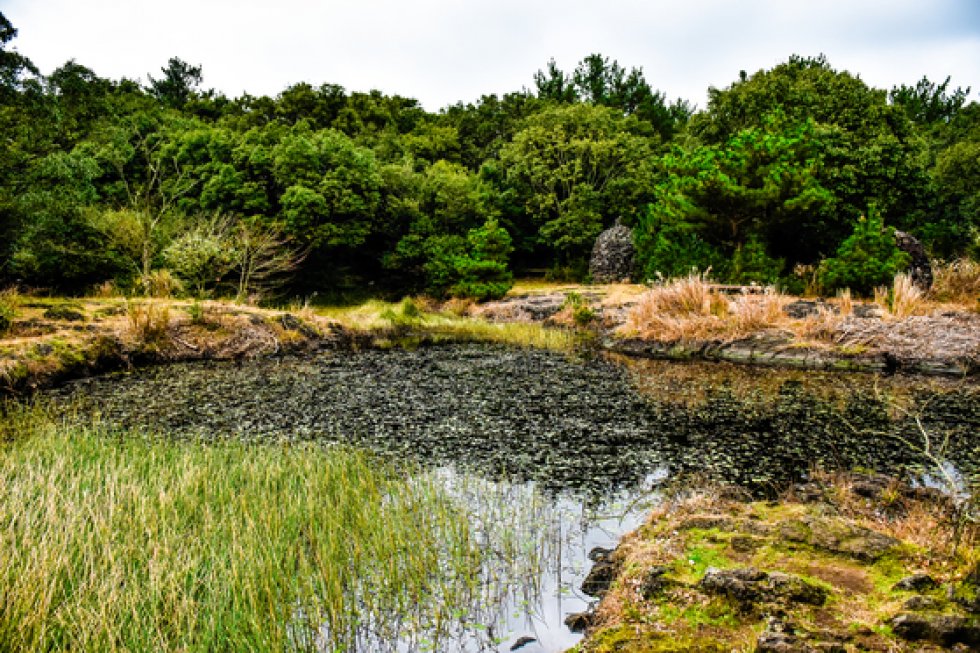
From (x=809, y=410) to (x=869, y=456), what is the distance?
2214 millimetres

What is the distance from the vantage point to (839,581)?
9.52ft

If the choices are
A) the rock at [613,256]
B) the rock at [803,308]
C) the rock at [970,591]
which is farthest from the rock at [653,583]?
the rock at [613,256]

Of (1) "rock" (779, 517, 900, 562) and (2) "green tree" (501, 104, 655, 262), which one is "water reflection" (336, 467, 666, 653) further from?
(2) "green tree" (501, 104, 655, 262)

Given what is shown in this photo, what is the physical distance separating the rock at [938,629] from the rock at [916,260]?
17.4 meters

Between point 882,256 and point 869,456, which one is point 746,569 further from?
point 882,256

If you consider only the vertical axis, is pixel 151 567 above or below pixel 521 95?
below

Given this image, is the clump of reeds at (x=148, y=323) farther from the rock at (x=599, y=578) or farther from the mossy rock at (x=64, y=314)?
the rock at (x=599, y=578)

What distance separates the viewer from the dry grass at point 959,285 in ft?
47.1

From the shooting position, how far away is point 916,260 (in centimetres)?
1655

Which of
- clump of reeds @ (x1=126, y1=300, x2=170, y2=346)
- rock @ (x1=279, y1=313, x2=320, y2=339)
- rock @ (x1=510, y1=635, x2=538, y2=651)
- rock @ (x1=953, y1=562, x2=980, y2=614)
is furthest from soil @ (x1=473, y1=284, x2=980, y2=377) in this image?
clump of reeds @ (x1=126, y1=300, x2=170, y2=346)

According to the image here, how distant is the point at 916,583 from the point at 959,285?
1665 cm

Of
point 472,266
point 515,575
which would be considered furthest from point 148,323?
point 472,266

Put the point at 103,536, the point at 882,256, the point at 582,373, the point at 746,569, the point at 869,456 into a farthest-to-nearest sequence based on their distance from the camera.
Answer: the point at 882,256
the point at 582,373
the point at 869,456
the point at 103,536
the point at 746,569

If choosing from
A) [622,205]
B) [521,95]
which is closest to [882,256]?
[622,205]
